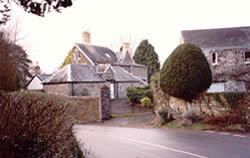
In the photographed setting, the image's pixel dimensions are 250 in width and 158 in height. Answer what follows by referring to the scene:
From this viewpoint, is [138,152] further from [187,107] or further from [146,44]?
[146,44]

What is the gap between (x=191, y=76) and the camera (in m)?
15.6

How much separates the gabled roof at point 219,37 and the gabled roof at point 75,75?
12.8 m

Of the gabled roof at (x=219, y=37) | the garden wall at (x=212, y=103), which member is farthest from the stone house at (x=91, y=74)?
the garden wall at (x=212, y=103)

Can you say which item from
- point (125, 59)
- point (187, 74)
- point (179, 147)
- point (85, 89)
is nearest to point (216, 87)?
point (187, 74)

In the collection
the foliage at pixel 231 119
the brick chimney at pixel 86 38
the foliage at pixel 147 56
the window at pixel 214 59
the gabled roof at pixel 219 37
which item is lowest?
the foliage at pixel 231 119

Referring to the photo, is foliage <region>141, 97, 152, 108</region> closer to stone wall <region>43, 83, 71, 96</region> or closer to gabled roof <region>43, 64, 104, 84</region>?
gabled roof <region>43, 64, 104, 84</region>

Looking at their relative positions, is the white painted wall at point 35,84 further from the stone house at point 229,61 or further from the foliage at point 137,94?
the stone house at point 229,61

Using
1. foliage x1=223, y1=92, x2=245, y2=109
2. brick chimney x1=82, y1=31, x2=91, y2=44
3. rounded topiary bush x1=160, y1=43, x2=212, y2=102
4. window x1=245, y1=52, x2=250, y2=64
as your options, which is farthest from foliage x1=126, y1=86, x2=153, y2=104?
brick chimney x1=82, y1=31, x2=91, y2=44

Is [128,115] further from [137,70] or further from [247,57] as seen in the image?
[137,70]

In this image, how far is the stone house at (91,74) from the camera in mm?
28719

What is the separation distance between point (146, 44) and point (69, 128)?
48047mm

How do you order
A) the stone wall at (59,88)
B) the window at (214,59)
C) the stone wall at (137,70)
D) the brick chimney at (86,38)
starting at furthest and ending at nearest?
the stone wall at (137,70) → the brick chimney at (86,38) → the stone wall at (59,88) → the window at (214,59)

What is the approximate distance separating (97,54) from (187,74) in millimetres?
26952

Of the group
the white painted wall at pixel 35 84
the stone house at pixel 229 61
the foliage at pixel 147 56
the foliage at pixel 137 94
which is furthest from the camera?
the foliage at pixel 147 56
